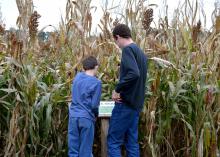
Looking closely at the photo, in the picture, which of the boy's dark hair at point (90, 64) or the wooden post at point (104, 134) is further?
the wooden post at point (104, 134)

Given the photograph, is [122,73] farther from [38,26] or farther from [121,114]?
[38,26]

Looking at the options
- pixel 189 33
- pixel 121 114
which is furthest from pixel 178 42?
pixel 121 114

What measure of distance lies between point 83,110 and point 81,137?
259 mm

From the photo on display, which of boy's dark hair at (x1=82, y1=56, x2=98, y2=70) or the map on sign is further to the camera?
the map on sign

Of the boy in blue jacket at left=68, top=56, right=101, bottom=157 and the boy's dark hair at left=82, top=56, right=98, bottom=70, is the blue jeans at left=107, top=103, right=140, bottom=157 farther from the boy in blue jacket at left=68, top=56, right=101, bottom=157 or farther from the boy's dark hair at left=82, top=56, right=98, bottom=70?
the boy's dark hair at left=82, top=56, right=98, bottom=70

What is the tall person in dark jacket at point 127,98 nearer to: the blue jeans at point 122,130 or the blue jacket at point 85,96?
the blue jeans at point 122,130

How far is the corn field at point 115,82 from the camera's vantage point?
4184 mm

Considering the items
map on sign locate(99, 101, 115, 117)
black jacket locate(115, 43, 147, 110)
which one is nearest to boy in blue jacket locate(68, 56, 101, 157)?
map on sign locate(99, 101, 115, 117)

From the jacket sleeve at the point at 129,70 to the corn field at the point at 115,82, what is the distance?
1.47 feet

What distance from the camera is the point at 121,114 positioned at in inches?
160

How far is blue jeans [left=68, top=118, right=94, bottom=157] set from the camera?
412 cm

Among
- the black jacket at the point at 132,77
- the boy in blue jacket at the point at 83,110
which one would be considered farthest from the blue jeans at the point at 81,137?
the black jacket at the point at 132,77

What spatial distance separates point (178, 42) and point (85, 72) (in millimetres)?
1232

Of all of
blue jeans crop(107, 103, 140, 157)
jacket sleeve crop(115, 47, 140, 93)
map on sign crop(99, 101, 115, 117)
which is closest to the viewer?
jacket sleeve crop(115, 47, 140, 93)
